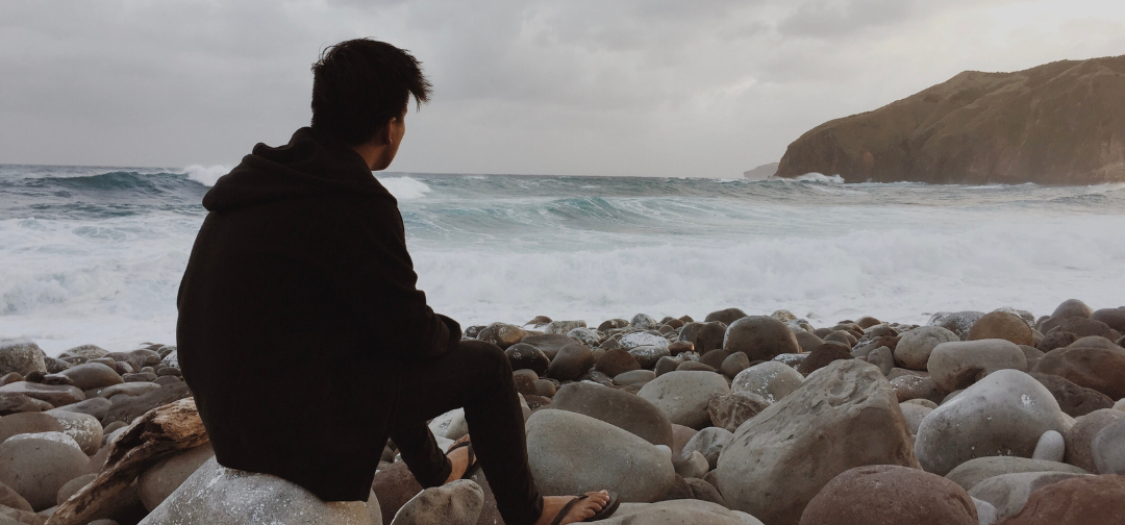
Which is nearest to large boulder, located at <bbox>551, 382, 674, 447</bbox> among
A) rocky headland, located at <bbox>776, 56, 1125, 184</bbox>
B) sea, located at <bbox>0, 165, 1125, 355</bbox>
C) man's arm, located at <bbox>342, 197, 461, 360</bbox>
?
man's arm, located at <bbox>342, 197, 461, 360</bbox>

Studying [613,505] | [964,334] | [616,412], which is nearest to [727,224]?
[964,334]

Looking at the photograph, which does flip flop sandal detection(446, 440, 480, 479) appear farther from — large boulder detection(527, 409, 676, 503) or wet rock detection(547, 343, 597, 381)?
wet rock detection(547, 343, 597, 381)

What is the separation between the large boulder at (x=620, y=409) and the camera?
134 inches

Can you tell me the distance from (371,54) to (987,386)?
2.80m

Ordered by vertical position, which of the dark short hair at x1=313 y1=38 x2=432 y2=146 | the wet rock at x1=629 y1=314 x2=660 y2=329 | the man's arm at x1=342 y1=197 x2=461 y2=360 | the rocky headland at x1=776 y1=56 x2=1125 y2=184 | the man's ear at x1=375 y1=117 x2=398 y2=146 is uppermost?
the rocky headland at x1=776 y1=56 x2=1125 y2=184

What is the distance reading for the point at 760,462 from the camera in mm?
2707

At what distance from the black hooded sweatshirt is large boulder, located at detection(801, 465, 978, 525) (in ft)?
4.04

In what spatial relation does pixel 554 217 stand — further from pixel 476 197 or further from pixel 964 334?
pixel 964 334

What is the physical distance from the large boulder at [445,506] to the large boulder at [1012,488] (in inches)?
64.1

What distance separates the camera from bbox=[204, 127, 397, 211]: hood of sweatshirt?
5.52 ft

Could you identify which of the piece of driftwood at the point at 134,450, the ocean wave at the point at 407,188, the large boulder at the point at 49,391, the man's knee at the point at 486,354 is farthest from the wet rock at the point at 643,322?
the ocean wave at the point at 407,188

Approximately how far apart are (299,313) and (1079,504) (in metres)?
1.93

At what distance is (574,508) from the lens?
2.27 meters

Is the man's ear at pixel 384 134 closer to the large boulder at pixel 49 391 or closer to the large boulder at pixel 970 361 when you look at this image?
the large boulder at pixel 970 361
